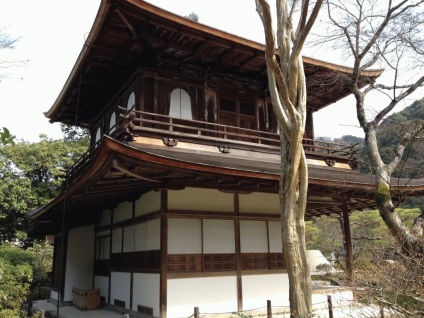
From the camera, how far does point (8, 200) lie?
Result: 2170 cm

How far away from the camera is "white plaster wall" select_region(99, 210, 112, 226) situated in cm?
1284

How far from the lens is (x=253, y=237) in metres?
10.1

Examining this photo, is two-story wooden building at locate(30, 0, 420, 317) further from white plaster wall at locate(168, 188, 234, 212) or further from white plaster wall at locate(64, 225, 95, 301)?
white plaster wall at locate(64, 225, 95, 301)

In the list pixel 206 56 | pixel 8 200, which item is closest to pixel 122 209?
pixel 206 56

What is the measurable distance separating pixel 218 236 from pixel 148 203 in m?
2.01

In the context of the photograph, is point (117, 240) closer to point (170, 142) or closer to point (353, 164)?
point (170, 142)

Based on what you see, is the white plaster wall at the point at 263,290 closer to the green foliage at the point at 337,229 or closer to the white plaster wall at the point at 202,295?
the white plaster wall at the point at 202,295

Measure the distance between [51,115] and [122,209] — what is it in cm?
535

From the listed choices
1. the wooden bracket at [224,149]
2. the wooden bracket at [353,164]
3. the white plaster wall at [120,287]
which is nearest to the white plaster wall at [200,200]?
the wooden bracket at [224,149]

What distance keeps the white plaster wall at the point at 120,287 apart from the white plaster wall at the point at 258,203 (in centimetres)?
373

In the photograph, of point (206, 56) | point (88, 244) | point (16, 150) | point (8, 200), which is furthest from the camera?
point (16, 150)

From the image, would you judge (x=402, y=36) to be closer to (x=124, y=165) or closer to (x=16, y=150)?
(x=124, y=165)

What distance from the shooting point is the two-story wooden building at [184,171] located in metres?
8.57

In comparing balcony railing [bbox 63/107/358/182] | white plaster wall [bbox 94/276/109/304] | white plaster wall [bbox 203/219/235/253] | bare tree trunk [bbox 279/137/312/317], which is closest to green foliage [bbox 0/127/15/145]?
bare tree trunk [bbox 279/137/312/317]
